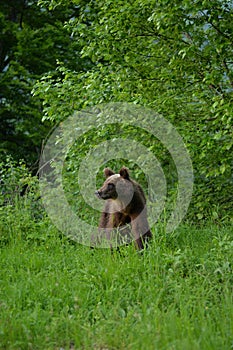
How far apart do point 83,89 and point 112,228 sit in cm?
270

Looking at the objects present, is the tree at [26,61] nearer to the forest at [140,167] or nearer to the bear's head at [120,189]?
the forest at [140,167]

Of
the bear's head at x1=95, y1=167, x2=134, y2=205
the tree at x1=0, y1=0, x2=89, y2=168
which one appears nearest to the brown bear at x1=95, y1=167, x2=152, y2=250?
the bear's head at x1=95, y1=167, x2=134, y2=205

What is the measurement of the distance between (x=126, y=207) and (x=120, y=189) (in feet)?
0.70

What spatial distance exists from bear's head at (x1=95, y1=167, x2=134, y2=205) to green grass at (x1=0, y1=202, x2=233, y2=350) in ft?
1.78

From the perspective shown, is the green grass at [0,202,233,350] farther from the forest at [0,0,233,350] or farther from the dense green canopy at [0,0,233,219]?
the dense green canopy at [0,0,233,219]

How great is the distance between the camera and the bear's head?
6.69 metres

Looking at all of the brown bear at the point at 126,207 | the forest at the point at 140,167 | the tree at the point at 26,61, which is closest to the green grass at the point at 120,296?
the forest at the point at 140,167

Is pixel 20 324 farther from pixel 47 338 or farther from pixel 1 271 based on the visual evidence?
pixel 1 271

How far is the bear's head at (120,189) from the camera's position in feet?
22.0

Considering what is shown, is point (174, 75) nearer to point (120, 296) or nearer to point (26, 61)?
point (120, 296)

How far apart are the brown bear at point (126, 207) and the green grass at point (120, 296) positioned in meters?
0.20

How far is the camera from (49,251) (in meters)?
6.88

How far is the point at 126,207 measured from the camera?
6703 millimetres

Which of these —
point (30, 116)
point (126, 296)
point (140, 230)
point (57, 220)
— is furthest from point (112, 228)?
point (30, 116)
